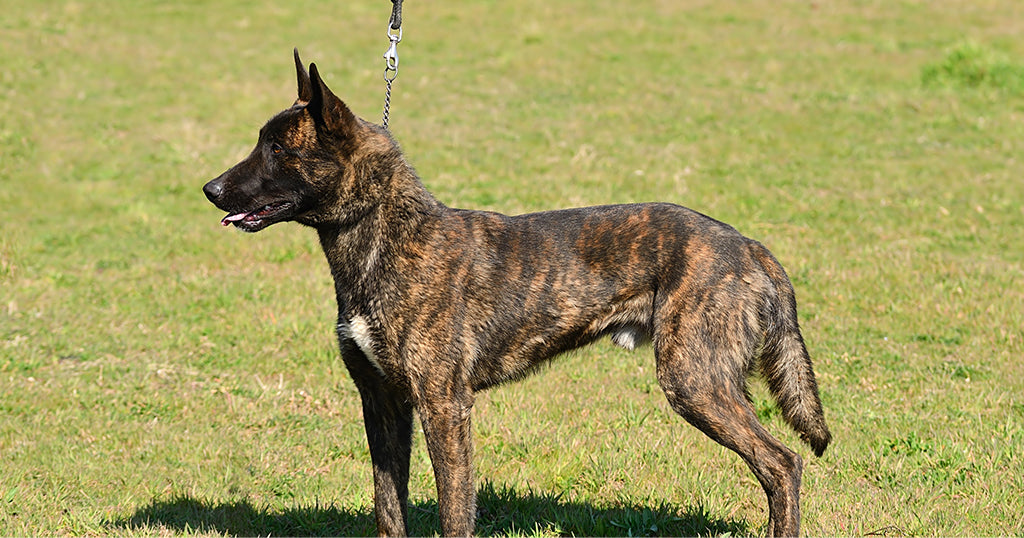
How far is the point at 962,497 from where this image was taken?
571 centimetres

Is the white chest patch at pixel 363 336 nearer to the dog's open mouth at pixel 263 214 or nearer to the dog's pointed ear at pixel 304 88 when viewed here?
the dog's open mouth at pixel 263 214

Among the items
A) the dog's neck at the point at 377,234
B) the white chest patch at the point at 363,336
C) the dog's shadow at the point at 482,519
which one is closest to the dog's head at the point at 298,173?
the dog's neck at the point at 377,234

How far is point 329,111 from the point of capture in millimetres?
4668

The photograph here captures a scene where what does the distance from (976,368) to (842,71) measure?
13431mm

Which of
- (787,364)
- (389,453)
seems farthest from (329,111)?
(787,364)

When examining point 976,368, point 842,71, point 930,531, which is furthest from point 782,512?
point 842,71

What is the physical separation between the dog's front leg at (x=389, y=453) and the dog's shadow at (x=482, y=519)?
358 mm

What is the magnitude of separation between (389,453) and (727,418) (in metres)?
1.83

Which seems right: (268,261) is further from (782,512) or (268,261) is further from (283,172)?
(782,512)

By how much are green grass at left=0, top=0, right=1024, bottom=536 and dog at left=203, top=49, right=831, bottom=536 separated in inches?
40.5

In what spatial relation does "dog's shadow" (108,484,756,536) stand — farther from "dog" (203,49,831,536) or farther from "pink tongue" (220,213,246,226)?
"pink tongue" (220,213,246,226)

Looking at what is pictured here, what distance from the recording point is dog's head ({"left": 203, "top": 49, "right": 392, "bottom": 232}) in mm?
4738

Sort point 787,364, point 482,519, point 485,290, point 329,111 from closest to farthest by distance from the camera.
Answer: point 329,111 < point 485,290 < point 787,364 < point 482,519

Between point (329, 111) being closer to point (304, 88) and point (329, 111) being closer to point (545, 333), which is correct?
point (304, 88)
